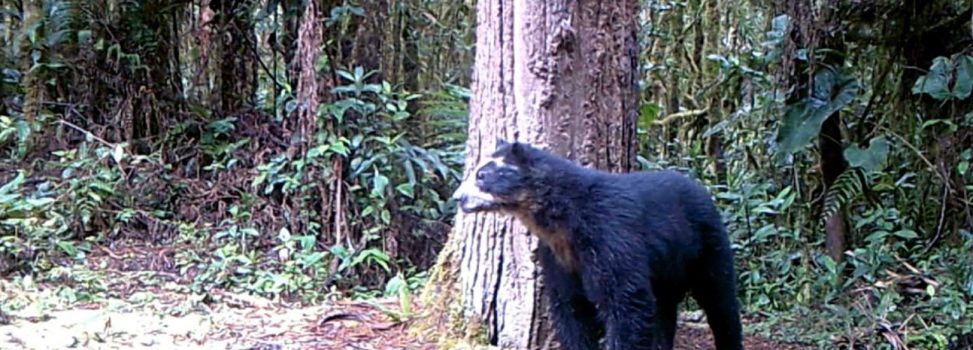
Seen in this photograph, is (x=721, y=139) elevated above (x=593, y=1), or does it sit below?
below

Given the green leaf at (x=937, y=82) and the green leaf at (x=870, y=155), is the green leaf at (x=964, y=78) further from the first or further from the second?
the green leaf at (x=870, y=155)

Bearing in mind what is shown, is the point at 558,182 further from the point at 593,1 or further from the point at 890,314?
the point at 890,314

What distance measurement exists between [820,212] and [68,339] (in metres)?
5.00

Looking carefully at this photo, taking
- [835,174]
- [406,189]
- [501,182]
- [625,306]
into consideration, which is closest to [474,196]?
[501,182]

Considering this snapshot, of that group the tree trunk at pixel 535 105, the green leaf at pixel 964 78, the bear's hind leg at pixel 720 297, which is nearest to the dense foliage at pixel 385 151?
the green leaf at pixel 964 78

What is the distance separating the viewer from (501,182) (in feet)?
13.7

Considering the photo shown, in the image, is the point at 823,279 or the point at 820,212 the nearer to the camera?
the point at 823,279

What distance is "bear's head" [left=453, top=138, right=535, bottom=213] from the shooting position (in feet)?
13.6

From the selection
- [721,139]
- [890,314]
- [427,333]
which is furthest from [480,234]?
[721,139]

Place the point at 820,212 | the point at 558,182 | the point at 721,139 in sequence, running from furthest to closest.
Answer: the point at 721,139, the point at 820,212, the point at 558,182

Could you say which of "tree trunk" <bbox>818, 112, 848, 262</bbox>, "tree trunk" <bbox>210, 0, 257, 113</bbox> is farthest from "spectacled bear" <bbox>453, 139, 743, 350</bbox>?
"tree trunk" <bbox>210, 0, 257, 113</bbox>

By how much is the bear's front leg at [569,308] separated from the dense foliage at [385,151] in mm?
1566

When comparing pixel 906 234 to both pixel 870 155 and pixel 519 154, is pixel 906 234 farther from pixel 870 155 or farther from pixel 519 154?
pixel 519 154

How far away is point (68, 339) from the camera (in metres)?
4.85
